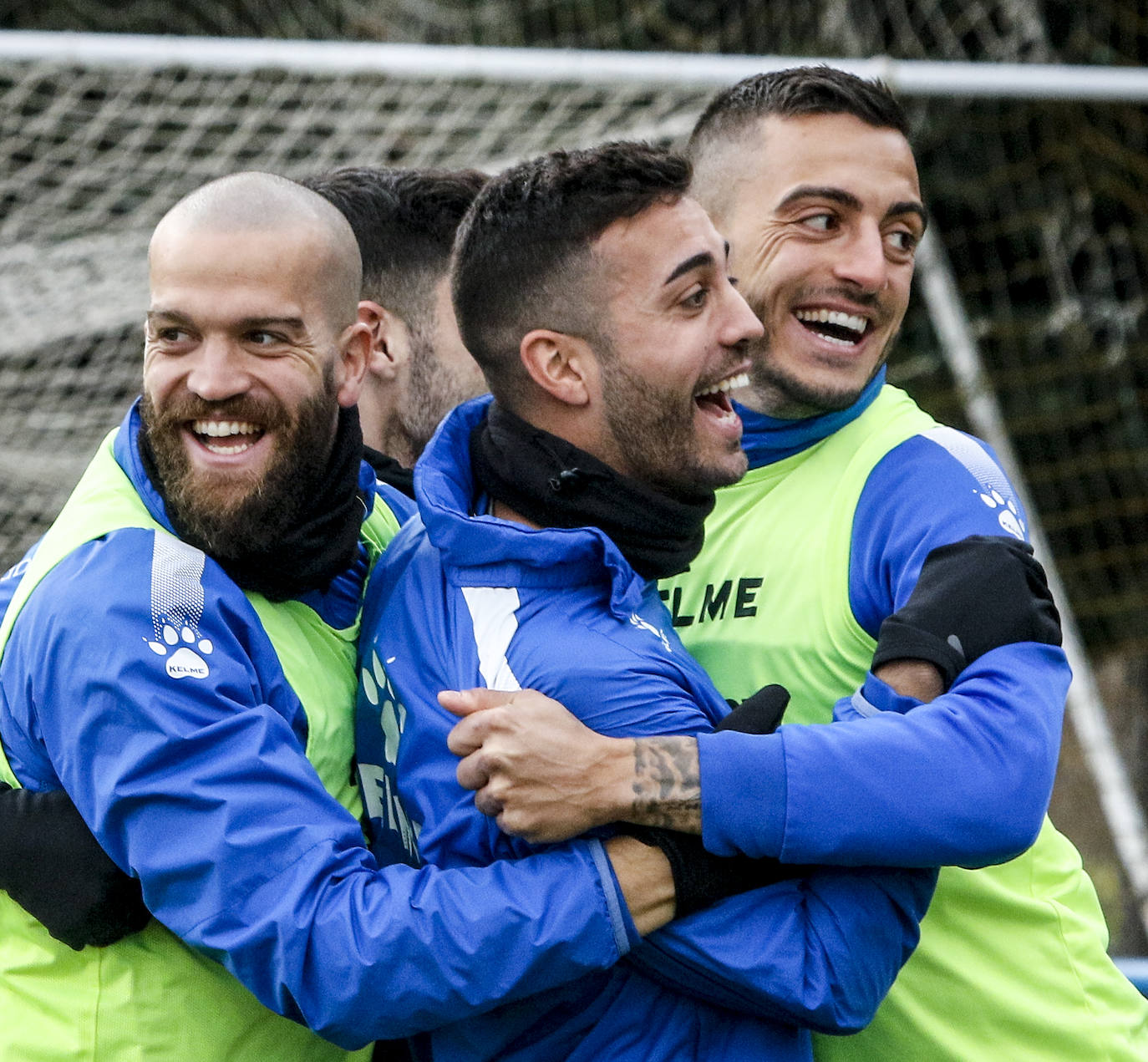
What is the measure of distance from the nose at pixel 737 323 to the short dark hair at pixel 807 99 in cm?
64

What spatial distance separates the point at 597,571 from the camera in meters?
2.25

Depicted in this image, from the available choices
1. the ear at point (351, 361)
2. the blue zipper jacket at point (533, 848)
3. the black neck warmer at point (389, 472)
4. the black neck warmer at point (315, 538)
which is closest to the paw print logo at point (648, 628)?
the blue zipper jacket at point (533, 848)

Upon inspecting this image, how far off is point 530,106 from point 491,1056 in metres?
5.18

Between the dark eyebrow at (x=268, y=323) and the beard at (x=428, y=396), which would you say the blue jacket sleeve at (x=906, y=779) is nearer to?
the dark eyebrow at (x=268, y=323)

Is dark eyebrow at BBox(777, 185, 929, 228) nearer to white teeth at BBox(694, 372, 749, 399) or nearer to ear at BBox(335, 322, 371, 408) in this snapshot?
white teeth at BBox(694, 372, 749, 399)

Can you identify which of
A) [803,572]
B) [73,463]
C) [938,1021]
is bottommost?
[73,463]

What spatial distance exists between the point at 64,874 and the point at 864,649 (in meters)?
1.25

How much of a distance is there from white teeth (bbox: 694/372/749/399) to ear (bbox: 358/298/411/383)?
1.27 m

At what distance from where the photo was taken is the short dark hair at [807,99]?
2.93 metres

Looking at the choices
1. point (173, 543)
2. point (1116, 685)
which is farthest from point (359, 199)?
point (1116, 685)

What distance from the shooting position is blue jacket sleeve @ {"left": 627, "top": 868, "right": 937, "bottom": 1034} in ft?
6.73

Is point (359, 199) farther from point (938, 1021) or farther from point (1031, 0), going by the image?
point (1031, 0)

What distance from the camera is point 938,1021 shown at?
2.51m

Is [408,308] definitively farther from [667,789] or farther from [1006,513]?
[667,789]
